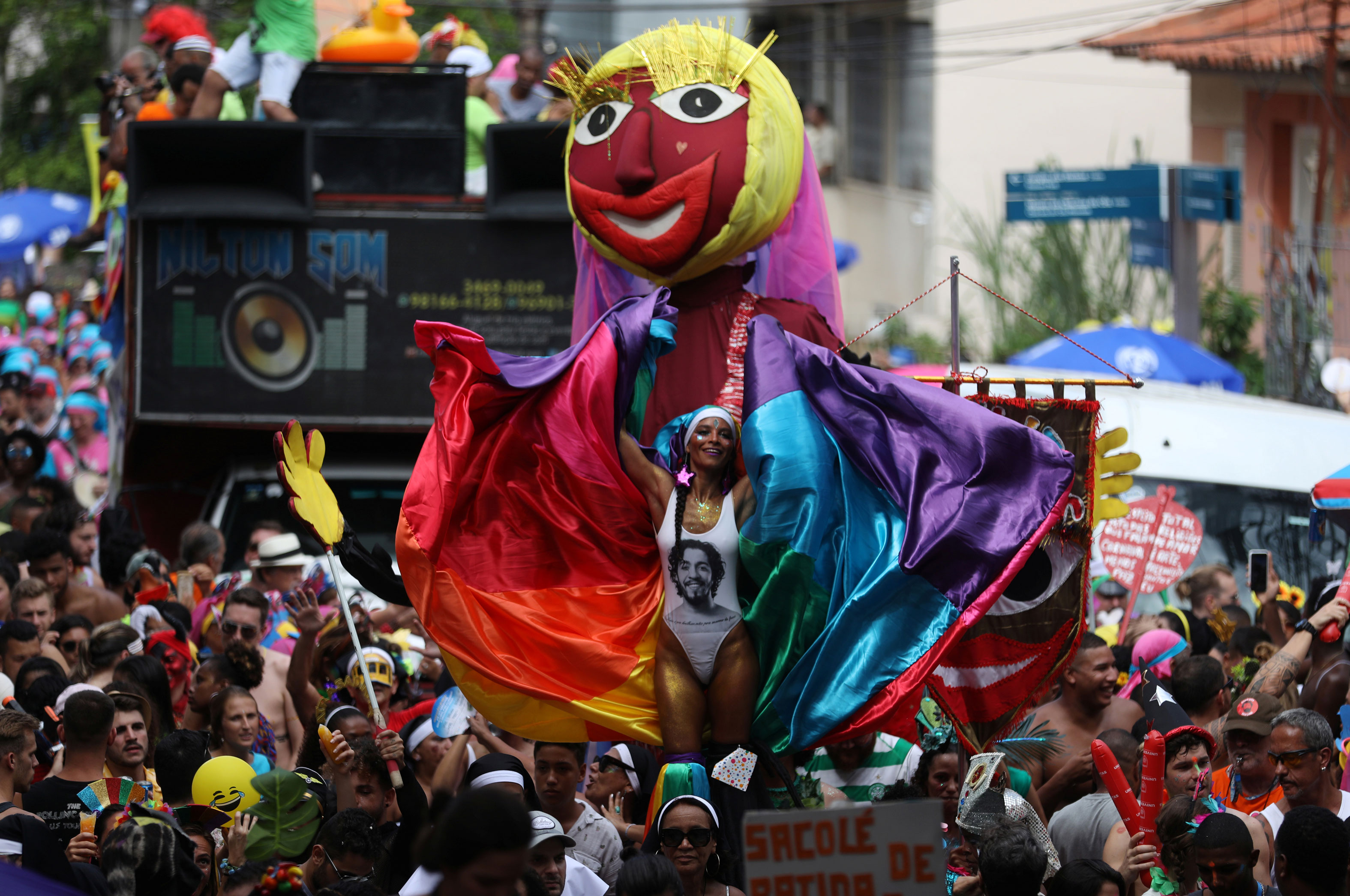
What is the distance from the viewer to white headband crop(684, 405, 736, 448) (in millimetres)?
5957

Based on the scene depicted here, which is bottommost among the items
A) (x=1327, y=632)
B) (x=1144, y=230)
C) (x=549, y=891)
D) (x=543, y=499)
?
(x=549, y=891)

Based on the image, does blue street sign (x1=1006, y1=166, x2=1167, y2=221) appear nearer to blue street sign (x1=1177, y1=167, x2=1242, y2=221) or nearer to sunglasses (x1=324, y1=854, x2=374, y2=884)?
blue street sign (x1=1177, y1=167, x2=1242, y2=221)

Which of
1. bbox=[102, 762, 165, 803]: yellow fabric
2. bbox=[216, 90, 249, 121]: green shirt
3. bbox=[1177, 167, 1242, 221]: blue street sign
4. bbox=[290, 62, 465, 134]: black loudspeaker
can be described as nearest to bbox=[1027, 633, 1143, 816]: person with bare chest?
bbox=[102, 762, 165, 803]: yellow fabric

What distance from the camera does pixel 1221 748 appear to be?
6273 mm

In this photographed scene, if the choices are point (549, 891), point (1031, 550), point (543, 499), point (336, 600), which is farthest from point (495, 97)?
point (549, 891)

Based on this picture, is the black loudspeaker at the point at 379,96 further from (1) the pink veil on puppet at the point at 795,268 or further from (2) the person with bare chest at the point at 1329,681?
(2) the person with bare chest at the point at 1329,681

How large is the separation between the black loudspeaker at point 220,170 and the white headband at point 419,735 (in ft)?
13.1

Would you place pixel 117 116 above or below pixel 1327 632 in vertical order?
above

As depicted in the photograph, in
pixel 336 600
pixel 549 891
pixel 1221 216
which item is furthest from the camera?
pixel 1221 216

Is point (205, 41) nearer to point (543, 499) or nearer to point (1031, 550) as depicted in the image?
point (543, 499)

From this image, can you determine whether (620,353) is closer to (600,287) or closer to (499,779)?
(600,287)

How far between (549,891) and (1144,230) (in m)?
13.0

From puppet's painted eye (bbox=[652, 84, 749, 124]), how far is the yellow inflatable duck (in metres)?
5.30

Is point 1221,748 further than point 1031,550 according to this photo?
Yes
